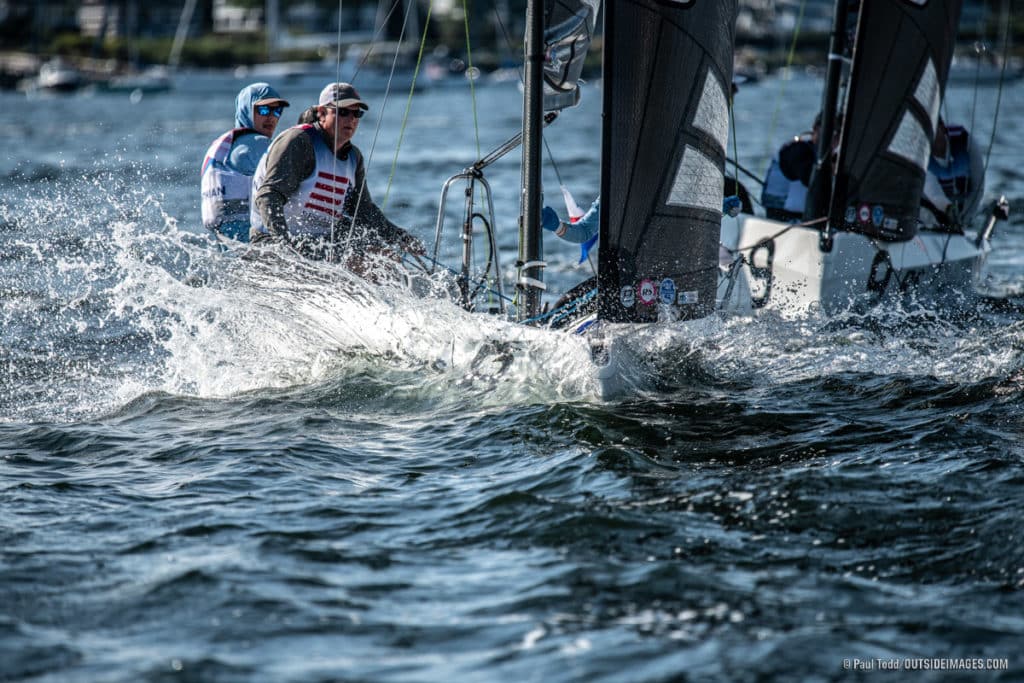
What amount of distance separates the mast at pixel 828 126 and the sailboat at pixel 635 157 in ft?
6.59

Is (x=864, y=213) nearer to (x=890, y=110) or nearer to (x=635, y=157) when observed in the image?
(x=890, y=110)

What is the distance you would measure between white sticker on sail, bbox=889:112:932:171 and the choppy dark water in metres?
1.08

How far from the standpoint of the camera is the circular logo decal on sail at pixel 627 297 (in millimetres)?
6055

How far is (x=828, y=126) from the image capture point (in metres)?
8.19

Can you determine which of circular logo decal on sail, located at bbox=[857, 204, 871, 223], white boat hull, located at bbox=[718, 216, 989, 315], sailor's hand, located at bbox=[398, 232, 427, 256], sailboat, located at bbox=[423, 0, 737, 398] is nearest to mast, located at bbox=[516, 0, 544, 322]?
sailboat, located at bbox=[423, 0, 737, 398]

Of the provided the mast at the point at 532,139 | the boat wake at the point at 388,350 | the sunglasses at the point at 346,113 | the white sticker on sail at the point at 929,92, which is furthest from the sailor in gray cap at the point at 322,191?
the white sticker on sail at the point at 929,92

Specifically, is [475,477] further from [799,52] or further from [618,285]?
[799,52]

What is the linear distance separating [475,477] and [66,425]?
7.24ft

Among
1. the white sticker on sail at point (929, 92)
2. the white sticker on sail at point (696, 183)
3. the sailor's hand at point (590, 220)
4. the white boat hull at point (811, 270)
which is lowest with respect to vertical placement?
the white boat hull at point (811, 270)

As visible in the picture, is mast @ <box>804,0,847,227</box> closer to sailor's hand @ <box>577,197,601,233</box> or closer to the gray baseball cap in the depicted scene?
sailor's hand @ <box>577,197,601,233</box>

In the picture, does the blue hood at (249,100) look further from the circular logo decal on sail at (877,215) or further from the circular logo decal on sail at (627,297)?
the circular logo decal on sail at (877,215)

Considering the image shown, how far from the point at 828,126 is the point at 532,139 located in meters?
3.11

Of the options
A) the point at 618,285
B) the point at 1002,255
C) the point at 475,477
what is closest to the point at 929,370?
the point at 618,285

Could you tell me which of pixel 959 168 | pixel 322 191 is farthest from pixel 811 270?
pixel 322 191
